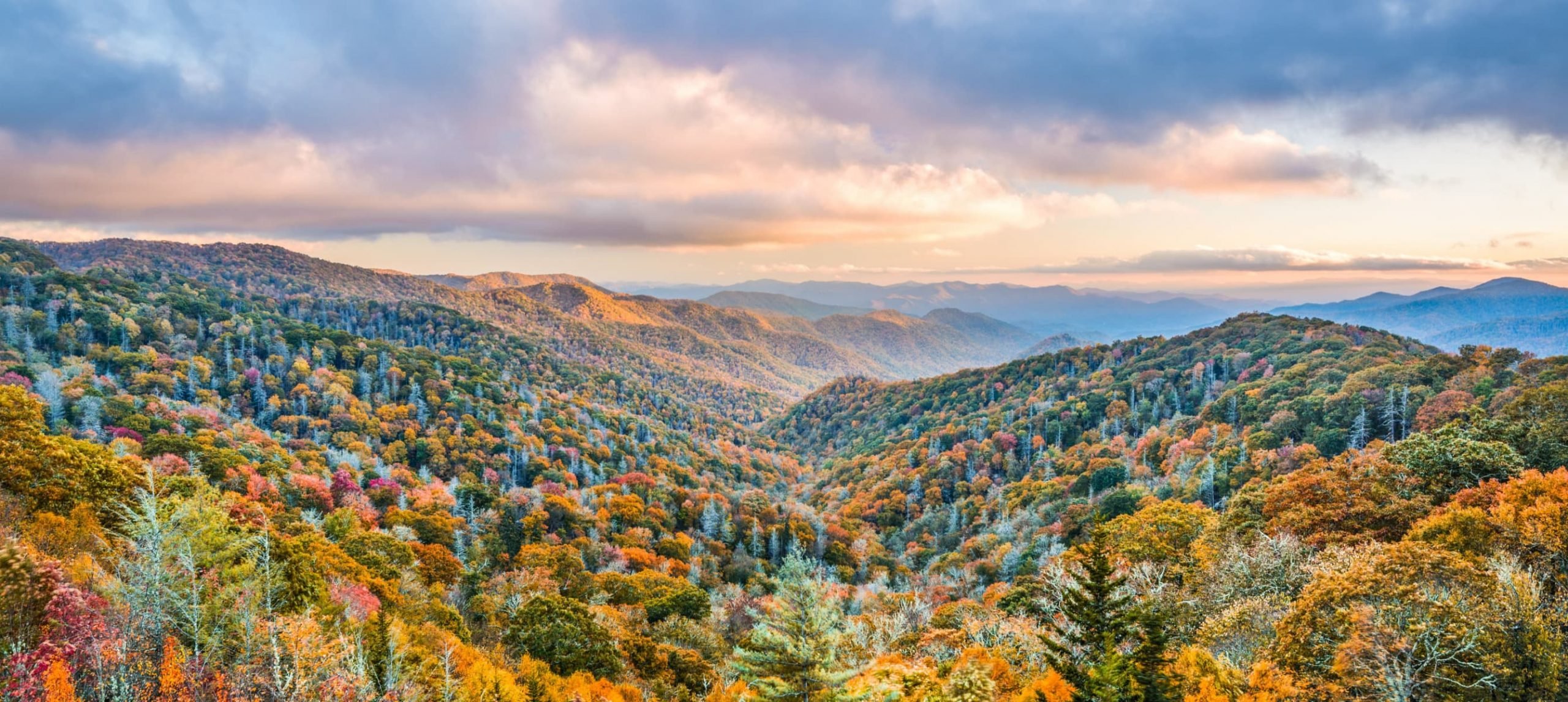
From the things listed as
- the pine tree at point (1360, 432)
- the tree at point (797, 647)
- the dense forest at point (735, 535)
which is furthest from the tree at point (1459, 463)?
the tree at point (797, 647)

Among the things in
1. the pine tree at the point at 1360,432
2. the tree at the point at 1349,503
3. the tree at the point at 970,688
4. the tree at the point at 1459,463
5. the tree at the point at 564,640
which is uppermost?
the tree at the point at 1459,463

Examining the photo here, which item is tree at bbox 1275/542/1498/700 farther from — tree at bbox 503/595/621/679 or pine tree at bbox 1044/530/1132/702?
tree at bbox 503/595/621/679

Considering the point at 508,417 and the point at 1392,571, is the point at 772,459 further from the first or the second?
the point at 1392,571

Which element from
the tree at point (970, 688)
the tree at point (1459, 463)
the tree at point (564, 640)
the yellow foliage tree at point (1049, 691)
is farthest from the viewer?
the tree at point (1459, 463)

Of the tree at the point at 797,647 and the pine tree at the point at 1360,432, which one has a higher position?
the tree at the point at 797,647

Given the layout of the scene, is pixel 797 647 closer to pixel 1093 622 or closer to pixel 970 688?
pixel 970 688

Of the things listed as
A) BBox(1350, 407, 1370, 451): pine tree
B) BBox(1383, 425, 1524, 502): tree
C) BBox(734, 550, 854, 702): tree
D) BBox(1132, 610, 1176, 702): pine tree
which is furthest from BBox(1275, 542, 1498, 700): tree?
BBox(1350, 407, 1370, 451): pine tree

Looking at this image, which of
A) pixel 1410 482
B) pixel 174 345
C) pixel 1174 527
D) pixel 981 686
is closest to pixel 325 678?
pixel 981 686

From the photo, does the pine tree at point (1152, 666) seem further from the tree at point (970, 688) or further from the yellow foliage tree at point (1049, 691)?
the tree at point (970, 688)

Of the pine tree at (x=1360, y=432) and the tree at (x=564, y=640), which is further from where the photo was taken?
the pine tree at (x=1360, y=432)
